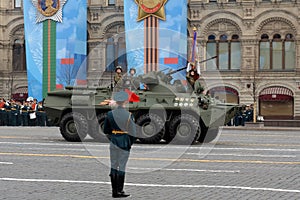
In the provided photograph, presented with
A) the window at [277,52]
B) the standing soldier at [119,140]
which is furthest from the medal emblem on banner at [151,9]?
the standing soldier at [119,140]

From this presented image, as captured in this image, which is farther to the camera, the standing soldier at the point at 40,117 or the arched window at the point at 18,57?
the arched window at the point at 18,57

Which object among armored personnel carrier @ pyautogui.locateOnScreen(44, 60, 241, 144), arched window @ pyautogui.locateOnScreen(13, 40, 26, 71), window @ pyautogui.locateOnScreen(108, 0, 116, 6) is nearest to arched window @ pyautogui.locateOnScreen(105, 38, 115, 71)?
window @ pyautogui.locateOnScreen(108, 0, 116, 6)

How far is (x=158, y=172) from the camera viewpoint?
12.7 metres

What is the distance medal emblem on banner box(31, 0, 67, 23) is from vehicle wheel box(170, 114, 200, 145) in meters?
27.2

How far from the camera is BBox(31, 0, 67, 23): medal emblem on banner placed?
151 feet

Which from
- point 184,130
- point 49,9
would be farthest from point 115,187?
point 49,9

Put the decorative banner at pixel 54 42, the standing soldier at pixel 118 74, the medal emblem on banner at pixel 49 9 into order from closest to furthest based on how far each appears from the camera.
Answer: the standing soldier at pixel 118 74, the decorative banner at pixel 54 42, the medal emblem on banner at pixel 49 9

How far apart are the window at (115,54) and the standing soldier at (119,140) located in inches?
1363

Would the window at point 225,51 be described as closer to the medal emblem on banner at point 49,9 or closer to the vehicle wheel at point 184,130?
the medal emblem on banner at point 49,9

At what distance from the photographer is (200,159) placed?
1547 centimetres

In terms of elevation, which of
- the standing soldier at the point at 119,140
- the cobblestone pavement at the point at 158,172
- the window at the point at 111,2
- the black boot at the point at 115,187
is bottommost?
the cobblestone pavement at the point at 158,172

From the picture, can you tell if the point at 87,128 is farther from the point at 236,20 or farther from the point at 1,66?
the point at 1,66

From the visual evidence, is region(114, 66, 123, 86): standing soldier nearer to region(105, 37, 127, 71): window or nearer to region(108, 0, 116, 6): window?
region(105, 37, 127, 71): window

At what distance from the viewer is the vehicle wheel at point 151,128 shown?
2023 centimetres
